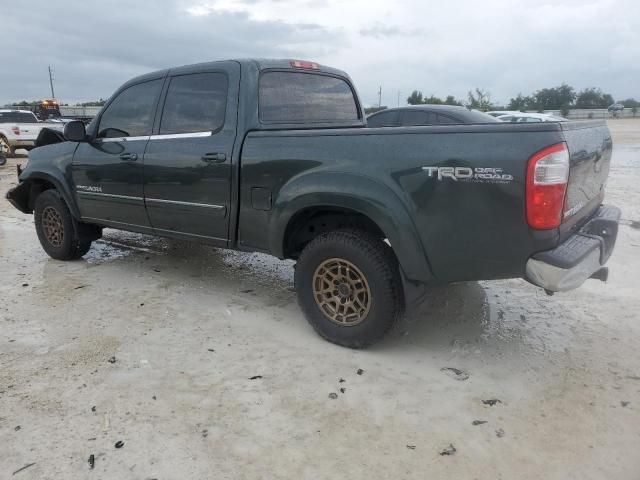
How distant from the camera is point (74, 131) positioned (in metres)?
4.88

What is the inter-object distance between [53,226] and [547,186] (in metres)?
5.04

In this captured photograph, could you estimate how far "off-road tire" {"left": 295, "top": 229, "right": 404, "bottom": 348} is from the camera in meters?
3.30

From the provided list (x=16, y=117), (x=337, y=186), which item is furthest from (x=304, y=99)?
(x=16, y=117)

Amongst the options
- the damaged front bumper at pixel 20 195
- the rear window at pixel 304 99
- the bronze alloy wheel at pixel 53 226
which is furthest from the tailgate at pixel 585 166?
the damaged front bumper at pixel 20 195

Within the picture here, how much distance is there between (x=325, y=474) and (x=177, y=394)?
1.08 m

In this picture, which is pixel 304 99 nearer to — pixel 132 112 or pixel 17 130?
pixel 132 112

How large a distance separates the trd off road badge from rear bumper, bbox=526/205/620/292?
46cm

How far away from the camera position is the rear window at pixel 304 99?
4099mm

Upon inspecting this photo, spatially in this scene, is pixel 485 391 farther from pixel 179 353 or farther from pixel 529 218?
pixel 179 353

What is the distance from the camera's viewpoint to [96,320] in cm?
407

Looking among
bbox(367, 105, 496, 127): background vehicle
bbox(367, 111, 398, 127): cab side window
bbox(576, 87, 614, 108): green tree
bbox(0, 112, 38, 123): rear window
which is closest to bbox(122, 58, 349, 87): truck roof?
bbox(367, 105, 496, 127): background vehicle

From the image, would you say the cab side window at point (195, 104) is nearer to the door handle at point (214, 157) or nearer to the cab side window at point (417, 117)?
the door handle at point (214, 157)

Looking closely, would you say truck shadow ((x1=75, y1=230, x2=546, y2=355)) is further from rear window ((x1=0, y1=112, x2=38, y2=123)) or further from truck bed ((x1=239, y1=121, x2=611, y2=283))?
rear window ((x1=0, y1=112, x2=38, y2=123))

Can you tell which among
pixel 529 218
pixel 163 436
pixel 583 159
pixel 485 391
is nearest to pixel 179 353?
pixel 163 436
